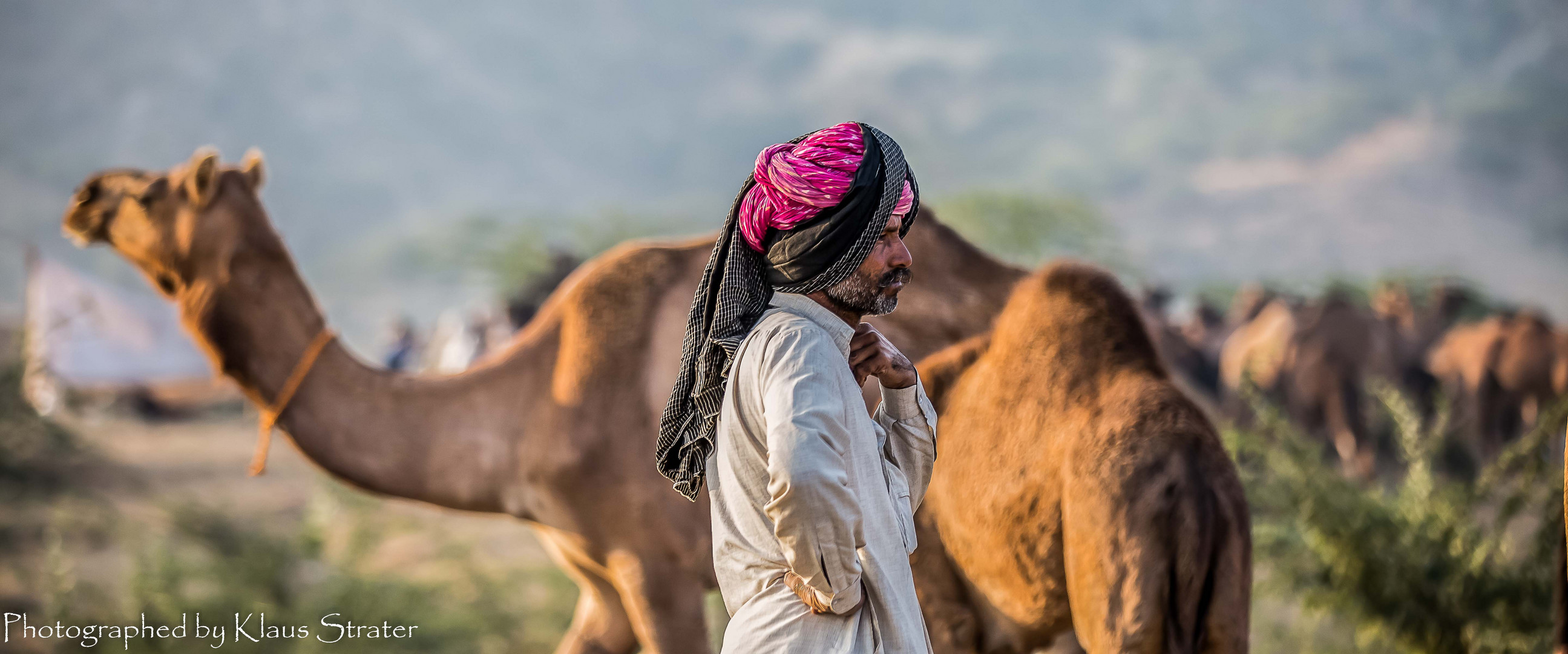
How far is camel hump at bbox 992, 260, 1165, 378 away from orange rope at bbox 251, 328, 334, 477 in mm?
2673

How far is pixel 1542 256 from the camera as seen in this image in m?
26.7

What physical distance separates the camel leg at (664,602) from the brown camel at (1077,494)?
42.2 inches

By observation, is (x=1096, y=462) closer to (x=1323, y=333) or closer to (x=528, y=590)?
(x=528, y=590)

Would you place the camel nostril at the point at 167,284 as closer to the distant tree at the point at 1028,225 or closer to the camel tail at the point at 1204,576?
the camel tail at the point at 1204,576

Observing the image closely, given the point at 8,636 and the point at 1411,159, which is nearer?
the point at 8,636

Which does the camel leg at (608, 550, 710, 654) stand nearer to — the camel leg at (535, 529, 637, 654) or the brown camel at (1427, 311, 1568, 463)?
the camel leg at (535, 529, 637, 654)

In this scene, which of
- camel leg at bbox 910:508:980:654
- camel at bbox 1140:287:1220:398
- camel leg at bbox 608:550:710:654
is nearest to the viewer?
camel leg at bbox 910:508:980:654

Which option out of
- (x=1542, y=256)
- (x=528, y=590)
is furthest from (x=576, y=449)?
(x=1542, y=256)

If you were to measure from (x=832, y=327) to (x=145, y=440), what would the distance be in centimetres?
1721

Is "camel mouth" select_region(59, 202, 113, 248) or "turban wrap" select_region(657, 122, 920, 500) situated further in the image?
"camel mouth" select_region(59, 202, 113, 248)

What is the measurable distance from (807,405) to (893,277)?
331 millimetres

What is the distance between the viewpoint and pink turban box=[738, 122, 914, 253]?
72.1 inches

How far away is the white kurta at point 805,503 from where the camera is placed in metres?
1.70

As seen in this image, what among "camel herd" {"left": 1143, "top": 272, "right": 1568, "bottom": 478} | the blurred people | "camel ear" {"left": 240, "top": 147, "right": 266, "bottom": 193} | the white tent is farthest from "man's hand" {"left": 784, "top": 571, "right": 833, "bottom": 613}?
"camel herd" {"left": 1143, "top": 272, "right": 1568, "bottom": 478}
